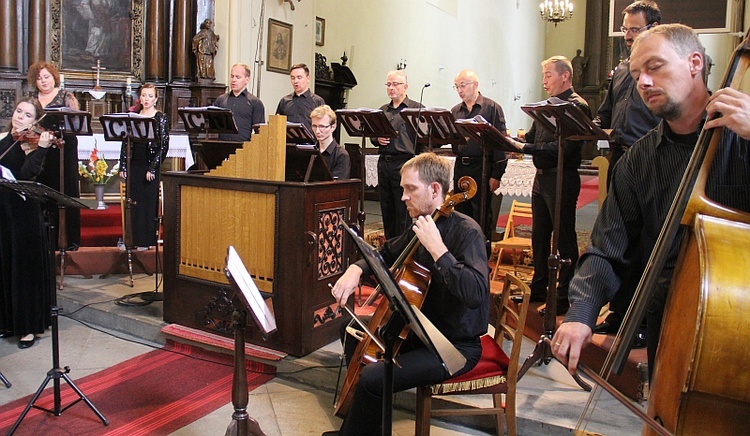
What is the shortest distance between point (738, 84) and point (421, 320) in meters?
1.09

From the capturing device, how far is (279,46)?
991 centimetres

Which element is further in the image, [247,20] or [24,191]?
[247,20]

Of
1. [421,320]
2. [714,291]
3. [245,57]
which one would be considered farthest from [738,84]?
[245,57]

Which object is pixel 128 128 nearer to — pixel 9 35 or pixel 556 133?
pixel 556 133

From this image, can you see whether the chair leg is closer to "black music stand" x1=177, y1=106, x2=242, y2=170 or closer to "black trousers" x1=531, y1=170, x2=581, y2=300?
"black trousers" x1=531, y1=170, x2=581, y2=300

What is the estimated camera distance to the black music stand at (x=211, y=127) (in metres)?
5.07

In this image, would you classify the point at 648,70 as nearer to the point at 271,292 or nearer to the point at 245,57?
the point at 271,292

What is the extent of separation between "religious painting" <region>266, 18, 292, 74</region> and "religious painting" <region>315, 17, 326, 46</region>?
2035mm

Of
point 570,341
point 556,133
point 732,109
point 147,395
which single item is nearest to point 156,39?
point 147,395

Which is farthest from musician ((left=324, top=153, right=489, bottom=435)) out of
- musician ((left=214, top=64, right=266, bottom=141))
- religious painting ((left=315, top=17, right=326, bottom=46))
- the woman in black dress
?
religious painting ((left=315, top=17, right=326, bottom=46))

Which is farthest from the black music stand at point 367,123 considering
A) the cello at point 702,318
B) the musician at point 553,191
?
the cello at point 702,318

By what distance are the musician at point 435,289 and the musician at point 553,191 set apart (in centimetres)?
165

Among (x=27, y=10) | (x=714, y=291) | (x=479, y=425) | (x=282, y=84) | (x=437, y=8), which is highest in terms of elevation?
(x=437, y=8)

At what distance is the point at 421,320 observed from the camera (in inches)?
87.7
